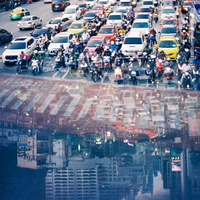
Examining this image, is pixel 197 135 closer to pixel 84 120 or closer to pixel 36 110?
pixel 84 120

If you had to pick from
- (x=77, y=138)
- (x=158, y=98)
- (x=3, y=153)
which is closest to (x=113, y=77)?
(x=158, y=98)

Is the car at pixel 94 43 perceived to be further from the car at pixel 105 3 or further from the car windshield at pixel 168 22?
the car at pixel 105 3

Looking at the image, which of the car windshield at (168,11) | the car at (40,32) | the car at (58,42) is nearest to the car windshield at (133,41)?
the car at (58,42)

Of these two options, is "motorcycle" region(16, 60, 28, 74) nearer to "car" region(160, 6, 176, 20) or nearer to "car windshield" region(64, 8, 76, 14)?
"car windshield" region(64, 8, 76, 14)

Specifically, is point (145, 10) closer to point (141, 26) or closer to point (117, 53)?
point (141, 26)

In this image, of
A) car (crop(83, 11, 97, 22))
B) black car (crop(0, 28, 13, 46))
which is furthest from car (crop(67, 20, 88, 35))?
black car (crop(0, 28, 13, 46))

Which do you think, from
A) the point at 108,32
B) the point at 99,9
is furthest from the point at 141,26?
the point at 99,9
